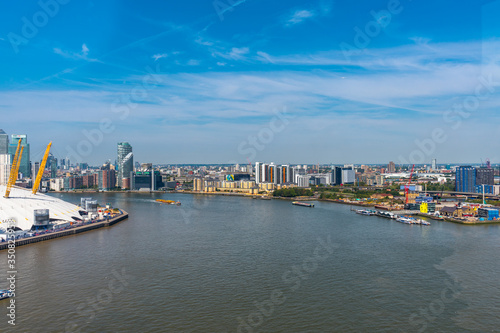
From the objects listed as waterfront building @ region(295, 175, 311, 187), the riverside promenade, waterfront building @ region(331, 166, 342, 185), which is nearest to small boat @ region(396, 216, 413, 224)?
the riverside promenade

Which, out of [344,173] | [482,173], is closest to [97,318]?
[482,173]

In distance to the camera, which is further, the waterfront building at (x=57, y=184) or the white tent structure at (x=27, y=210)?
the waterfront building at (x=57, y=184)

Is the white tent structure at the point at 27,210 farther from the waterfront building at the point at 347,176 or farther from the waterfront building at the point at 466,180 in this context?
the waterfront building at the point at 347,176

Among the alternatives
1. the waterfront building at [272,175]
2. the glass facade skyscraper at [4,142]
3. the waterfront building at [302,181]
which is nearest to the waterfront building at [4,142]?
the glass facade skyscraper at [4,142]

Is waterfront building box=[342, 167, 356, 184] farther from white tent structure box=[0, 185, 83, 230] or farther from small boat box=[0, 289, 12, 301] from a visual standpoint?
small boat box=[0, 289, 12, 301]

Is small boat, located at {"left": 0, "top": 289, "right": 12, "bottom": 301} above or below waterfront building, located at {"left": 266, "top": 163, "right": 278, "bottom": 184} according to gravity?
below

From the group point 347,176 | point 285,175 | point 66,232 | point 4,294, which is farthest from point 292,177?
point 4,294
